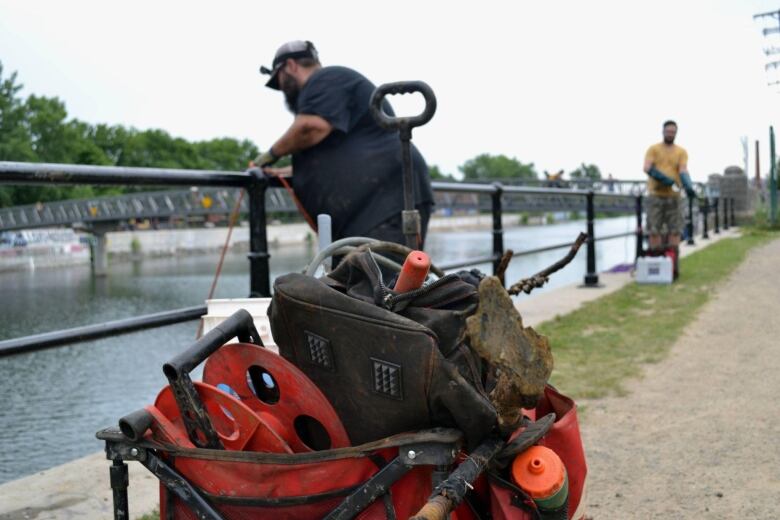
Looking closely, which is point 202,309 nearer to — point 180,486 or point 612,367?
point 180,486

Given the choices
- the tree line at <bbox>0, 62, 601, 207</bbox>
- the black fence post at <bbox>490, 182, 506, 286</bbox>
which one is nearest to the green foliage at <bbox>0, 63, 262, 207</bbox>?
the tree line at <bbox>0, 62, 601, 207</bbox>

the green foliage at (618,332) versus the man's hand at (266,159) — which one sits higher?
the man's hand at (266,159)

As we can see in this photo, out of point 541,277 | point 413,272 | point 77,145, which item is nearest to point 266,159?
point 541,277

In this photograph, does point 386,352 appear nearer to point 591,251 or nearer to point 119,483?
point 119,483

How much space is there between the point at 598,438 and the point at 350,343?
1946 millimetres

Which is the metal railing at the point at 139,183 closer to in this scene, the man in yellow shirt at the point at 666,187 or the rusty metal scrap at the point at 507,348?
the rusty metal scrap at the point at 507,348

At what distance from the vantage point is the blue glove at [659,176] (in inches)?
353

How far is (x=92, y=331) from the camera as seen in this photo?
8.44 feet

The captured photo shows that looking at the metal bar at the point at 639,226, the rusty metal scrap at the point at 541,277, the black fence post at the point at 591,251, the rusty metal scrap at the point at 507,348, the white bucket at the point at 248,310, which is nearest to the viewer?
the rusty metal scrap at the point at 507,348

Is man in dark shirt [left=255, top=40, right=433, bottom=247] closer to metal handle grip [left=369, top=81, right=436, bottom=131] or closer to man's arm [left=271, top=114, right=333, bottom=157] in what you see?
man's arm [left=271, top=114, right=333, bottom=157]

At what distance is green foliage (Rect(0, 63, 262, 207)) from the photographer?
3759cm

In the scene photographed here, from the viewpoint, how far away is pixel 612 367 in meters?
4.34

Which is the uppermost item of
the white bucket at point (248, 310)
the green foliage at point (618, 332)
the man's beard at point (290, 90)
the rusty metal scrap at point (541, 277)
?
the man's beard at point (290, 90)

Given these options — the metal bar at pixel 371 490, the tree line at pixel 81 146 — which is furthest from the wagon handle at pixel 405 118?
the tree line at pixel 81 146
